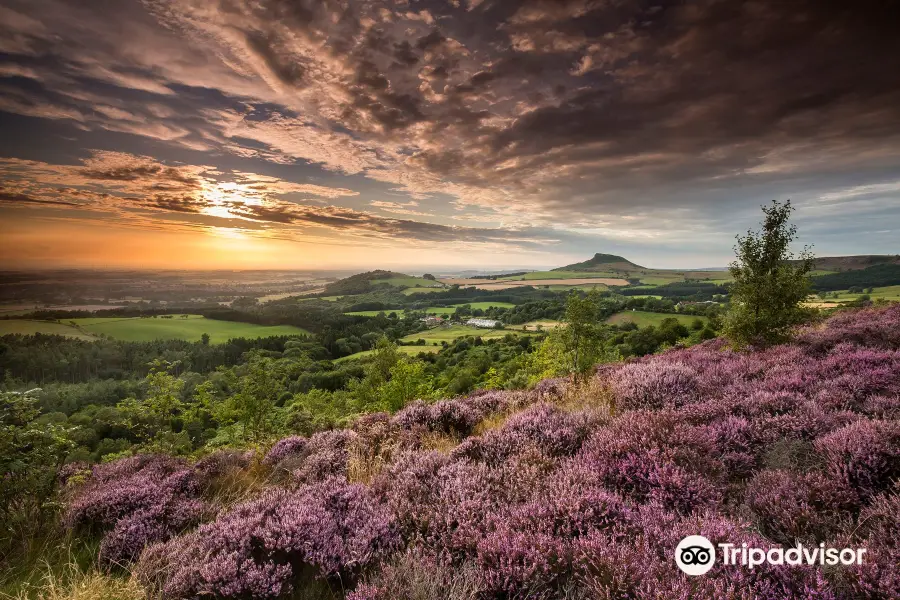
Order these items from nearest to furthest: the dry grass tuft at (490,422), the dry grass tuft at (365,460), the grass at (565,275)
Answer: the dry grass tuft at (365,460) → the dry grass tuft at (490,422) → the grass at (565,275)

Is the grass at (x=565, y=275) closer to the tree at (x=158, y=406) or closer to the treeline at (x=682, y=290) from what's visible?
the treeline at (x=682, y=290)

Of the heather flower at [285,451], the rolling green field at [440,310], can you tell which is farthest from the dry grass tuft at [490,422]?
the rolling green field at [440,310]

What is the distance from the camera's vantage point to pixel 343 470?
6.44 meters

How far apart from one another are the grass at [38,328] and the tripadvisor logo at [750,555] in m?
57.2

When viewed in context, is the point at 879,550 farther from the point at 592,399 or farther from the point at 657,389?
the point at 592,399

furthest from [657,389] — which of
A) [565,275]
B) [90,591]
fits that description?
[565,275]

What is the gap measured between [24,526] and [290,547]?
4.40 m

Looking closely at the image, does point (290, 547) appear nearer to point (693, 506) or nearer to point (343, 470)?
point (343, 470)

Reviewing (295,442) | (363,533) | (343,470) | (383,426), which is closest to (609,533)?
(363,533)

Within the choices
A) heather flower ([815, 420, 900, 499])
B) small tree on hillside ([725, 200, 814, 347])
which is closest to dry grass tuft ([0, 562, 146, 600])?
heather flower ([815, 420, 900, 499])

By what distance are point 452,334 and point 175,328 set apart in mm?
74921

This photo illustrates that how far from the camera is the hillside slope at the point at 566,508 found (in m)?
2.93

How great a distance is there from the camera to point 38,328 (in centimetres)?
4988

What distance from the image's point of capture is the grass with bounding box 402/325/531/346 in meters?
94.2
